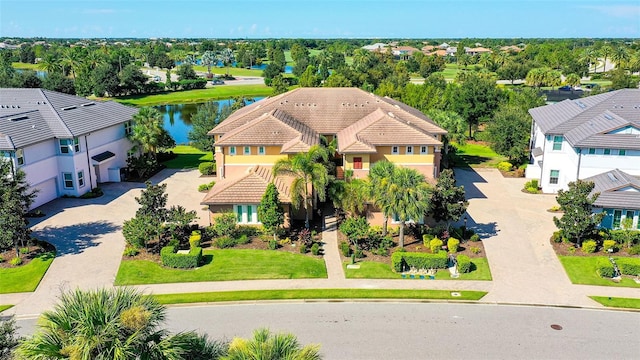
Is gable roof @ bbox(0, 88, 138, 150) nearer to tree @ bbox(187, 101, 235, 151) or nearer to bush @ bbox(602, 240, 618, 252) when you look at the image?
tree @ bbox(187, 101, 235, 151)

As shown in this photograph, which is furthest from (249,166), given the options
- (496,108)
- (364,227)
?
(496,108)

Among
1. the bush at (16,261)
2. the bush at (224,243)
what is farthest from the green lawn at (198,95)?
the bush at (224,243)

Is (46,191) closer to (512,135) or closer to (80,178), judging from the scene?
(80,178)

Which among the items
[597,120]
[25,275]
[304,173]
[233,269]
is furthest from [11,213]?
[597,120]

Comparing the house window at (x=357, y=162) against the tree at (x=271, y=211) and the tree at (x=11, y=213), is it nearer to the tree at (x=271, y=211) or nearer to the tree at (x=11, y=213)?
the tree at (x=271, y=211)

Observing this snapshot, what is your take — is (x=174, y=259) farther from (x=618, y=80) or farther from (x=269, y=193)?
(x=618, y=80)
